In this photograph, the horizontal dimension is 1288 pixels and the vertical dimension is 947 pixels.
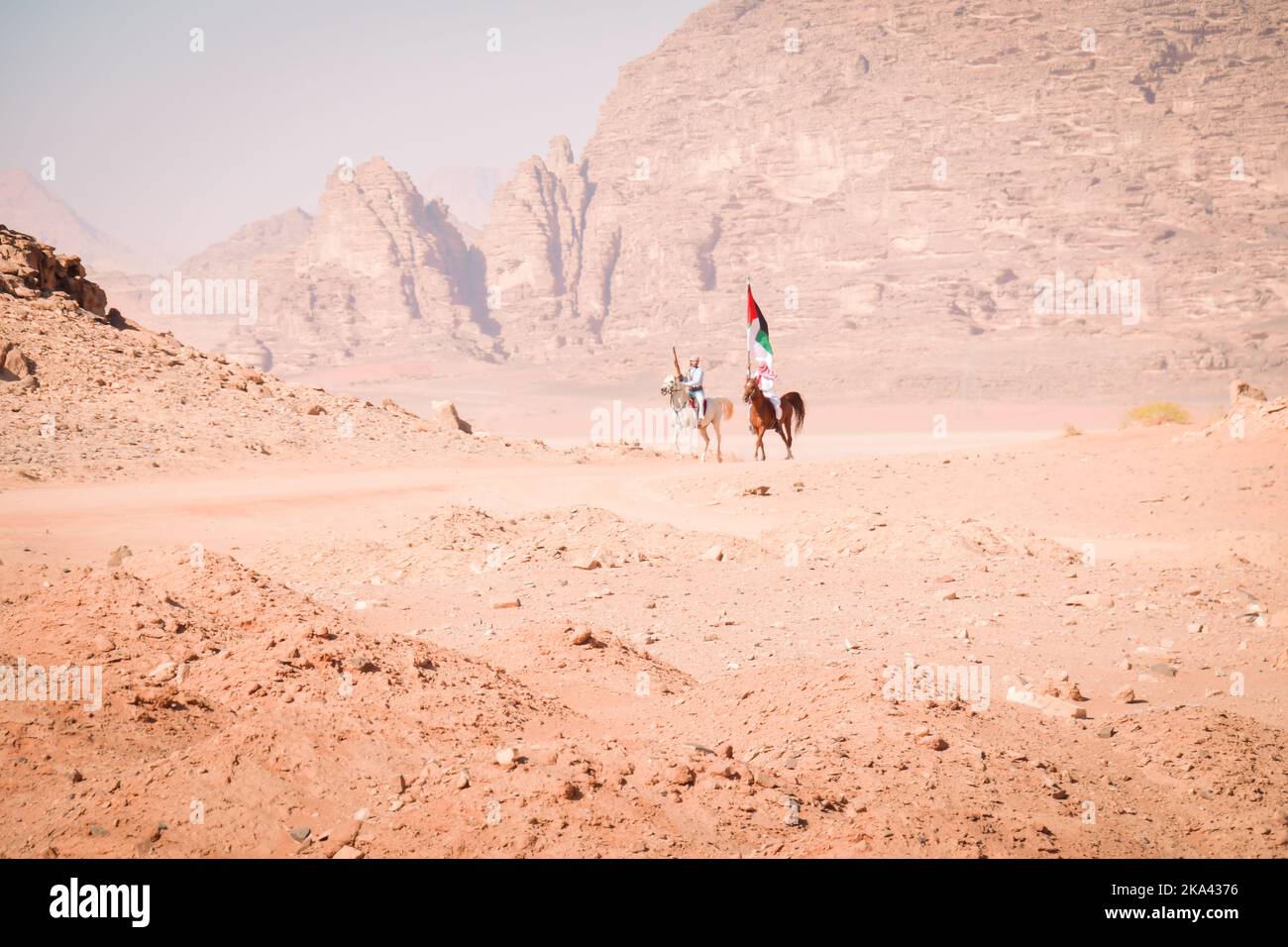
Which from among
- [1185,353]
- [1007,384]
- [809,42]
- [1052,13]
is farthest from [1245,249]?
Result: [809,42]

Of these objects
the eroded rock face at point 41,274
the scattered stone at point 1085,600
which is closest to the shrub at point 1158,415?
the scattered stone at point 1085,600

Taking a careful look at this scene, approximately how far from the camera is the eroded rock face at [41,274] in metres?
Answer: 27.0

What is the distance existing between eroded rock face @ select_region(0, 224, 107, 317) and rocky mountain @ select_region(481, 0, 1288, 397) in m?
85.1

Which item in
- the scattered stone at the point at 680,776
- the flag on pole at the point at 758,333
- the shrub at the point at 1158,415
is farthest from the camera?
the shrub at the point at 1158,415

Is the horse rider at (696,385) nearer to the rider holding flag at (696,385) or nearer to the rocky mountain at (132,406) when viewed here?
the rider holding flag at (696,385)

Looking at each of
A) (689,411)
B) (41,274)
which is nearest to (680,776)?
(689,411)

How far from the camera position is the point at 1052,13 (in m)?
156

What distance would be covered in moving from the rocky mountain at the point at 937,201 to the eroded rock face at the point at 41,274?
85139 millimetres

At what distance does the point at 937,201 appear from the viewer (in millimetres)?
137375

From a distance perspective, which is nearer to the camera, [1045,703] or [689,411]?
[1045,703]

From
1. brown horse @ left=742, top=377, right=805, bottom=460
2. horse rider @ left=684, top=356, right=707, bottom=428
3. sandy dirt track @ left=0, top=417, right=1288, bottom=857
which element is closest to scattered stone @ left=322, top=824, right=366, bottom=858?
sandy dirt track @ left=0, top=417, right=1288, bottom=857

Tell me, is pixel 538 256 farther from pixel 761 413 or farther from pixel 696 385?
pixel 696 385

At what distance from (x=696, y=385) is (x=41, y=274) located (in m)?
16.6

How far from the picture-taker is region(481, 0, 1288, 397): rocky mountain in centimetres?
11588
